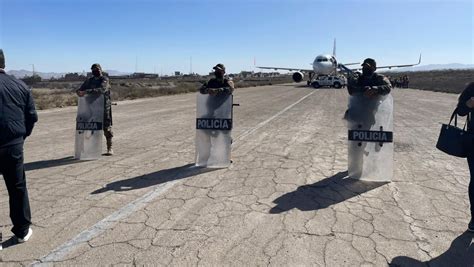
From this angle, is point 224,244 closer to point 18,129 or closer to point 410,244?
point 410,244

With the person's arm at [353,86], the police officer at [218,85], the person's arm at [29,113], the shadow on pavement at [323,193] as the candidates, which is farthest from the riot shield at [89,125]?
the person's arm at [353,86]

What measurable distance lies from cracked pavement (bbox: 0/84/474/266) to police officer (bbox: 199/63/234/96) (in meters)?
1.40

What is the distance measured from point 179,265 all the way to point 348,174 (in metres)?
3.83

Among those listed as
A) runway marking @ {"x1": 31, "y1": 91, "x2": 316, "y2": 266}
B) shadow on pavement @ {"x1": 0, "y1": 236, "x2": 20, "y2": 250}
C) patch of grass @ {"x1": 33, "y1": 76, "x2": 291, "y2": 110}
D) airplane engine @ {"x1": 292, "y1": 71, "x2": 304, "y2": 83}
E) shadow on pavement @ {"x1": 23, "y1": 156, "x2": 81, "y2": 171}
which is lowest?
shadow on pavement @ {"x1": 0, "y1": 236, "x2": 20, "y2": 250}

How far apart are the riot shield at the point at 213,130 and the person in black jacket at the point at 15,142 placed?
3368mm

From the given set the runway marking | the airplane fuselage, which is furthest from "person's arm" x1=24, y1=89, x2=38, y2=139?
the airplane fuselage

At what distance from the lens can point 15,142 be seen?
3.67 metres

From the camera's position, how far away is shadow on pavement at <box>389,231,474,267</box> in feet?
11.3

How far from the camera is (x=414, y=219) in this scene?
446 cm

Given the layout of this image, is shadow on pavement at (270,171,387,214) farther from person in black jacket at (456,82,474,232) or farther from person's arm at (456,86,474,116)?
person's arm at (456,86,474,116)

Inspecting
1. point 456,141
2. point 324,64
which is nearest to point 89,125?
point 456,141

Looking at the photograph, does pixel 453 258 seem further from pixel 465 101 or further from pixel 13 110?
pixel 13 110

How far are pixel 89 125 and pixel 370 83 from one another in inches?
206

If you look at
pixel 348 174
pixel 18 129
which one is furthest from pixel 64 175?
pixel 348 174
